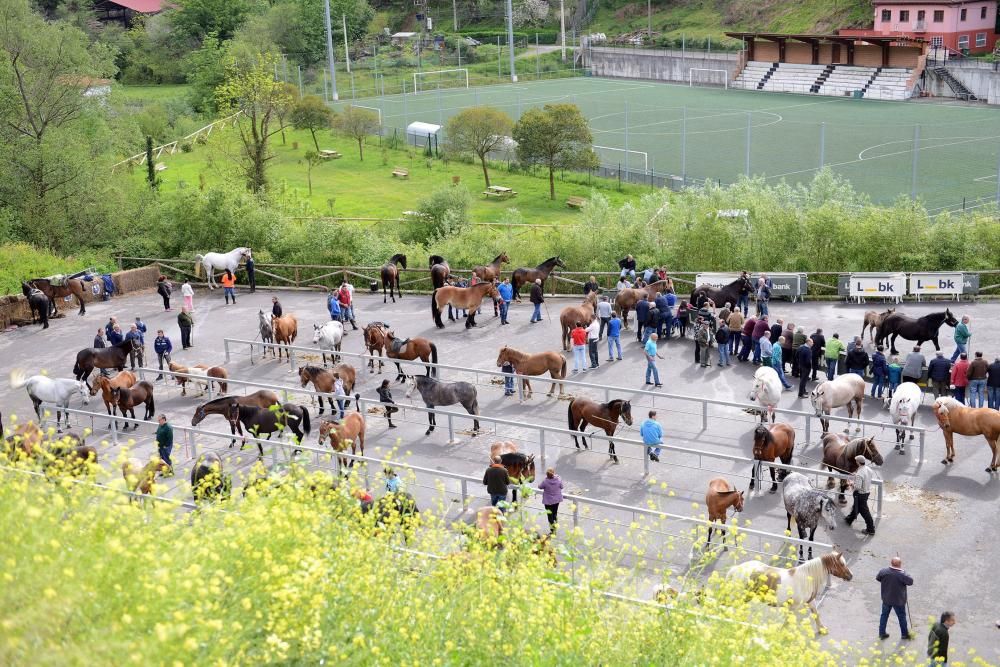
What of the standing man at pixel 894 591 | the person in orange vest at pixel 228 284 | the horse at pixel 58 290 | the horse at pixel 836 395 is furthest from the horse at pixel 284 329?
the standing man at pixel 894 591

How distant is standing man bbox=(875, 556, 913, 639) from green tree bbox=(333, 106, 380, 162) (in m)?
52.9

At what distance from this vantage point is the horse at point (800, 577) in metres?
14.2

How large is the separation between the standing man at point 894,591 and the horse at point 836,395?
6.94 meters

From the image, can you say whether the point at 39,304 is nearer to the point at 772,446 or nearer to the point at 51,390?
the point at 51,390

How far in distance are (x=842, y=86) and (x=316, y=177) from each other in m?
35.6

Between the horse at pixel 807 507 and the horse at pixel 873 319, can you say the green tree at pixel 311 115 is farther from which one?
the horse at pixel 807 507

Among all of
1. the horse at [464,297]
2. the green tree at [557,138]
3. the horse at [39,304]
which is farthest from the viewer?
the green tree at [557,138]

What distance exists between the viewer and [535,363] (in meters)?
24.4

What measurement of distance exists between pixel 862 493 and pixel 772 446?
2136mm

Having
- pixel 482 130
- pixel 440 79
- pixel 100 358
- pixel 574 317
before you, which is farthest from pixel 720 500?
pixel 440 79

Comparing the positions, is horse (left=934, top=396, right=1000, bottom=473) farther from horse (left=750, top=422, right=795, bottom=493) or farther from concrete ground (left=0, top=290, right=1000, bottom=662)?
horse (left=750, top=422, right=795, bottom=493)

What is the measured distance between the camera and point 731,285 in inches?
1140

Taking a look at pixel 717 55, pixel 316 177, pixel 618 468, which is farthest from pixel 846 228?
pixel 717 55

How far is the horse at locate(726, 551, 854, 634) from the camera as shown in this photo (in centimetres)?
1423
